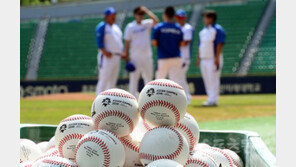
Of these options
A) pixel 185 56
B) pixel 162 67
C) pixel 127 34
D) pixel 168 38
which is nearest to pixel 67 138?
pixel 168 38

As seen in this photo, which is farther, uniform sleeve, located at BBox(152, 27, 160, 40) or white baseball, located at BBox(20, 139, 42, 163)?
uniform sleeve, located at BBox(152, 27, 160, 40)

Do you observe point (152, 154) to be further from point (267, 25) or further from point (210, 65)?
point (267, 25)

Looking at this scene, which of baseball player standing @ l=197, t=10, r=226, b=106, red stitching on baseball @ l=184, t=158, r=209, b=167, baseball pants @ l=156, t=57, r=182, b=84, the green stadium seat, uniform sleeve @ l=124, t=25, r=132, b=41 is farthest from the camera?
the green stadium seat

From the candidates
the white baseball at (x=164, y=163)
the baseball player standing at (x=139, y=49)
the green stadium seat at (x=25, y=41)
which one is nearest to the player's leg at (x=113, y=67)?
the baseball player standing at (x=139, y=49)

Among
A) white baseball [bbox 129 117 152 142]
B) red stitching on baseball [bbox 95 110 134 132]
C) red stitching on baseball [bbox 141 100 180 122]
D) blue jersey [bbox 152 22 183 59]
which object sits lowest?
white baseball [bbox 129 117 152 142]

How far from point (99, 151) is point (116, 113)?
0.87 ft

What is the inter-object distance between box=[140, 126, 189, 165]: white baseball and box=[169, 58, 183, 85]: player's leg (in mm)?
5970

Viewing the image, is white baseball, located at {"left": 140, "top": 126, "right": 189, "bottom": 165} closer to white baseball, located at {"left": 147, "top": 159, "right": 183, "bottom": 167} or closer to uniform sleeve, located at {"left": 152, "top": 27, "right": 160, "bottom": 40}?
white baseball, located at {"left": 147, "top": 159, "right": 183, "bottom": 167}

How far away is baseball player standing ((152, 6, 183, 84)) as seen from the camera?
7.69m

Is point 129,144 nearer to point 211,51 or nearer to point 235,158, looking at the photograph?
point 235,158

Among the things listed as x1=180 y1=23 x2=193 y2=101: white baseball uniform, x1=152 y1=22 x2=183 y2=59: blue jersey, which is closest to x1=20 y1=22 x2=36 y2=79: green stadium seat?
x1=180 y1=23 x2=193 y2=101: white baseball uniform

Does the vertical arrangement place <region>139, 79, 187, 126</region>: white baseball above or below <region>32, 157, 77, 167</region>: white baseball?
above

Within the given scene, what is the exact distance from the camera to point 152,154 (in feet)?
6.65

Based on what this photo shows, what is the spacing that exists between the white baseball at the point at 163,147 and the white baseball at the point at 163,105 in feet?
0.36
